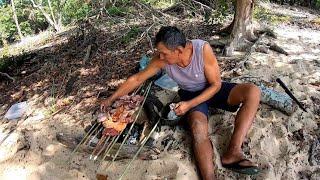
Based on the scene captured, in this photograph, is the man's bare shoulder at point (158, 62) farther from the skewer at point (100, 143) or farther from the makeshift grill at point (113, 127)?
the skewer at point (100, 143)

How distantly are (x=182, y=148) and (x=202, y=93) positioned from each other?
1.74 ft

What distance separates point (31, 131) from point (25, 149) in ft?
0.78

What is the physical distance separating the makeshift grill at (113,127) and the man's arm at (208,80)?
1.53ft

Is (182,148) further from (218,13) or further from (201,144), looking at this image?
(218,13)

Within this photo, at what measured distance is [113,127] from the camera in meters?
3.27

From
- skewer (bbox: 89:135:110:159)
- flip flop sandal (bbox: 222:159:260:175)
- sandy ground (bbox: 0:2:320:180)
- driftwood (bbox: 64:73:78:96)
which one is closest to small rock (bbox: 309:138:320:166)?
sandy ground (bbox: 0:2:320:180)

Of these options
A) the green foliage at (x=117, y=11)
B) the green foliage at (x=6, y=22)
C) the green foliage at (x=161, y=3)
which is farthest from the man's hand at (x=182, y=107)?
the green foliage at (x=6, y=22)

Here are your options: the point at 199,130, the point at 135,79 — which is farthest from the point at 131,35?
the point at 199,130

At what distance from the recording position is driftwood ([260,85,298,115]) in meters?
3.49

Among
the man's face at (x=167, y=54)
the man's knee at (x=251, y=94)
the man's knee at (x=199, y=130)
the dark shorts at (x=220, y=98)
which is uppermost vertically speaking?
the man's face at (x=167, y=54)

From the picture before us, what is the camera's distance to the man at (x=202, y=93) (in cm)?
284

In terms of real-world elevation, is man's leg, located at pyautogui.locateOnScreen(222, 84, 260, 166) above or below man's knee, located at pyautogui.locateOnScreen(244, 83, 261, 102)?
below

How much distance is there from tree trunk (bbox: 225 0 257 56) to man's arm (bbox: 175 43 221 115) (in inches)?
86.8

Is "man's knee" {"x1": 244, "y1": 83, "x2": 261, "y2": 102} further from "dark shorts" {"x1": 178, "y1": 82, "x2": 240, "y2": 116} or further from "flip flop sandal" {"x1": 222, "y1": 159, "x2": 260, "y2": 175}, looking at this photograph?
"flip flop sandal" {"x1": 222, "y1": 159, "x2": 260, "y2": 175}
